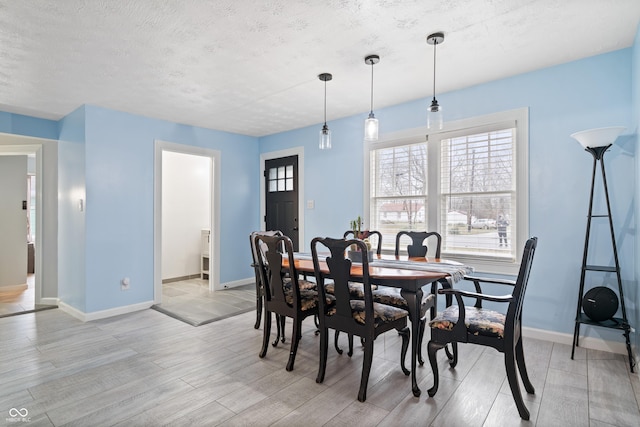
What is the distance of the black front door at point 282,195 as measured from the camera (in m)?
5.38

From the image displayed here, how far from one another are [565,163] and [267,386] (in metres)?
3.16

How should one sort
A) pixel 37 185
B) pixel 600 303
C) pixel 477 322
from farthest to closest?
pixel 37 185 → pixel 600 303 → pixel 477 322

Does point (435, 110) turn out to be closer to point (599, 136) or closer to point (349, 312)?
point (599, 136)

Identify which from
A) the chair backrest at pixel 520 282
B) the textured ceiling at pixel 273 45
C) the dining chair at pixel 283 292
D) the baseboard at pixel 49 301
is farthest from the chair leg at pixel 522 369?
the baseboard at pixel 49 301

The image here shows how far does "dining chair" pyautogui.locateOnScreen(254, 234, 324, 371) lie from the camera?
263 centimetres

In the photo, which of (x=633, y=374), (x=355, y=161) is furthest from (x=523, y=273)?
(x=355, y=161)

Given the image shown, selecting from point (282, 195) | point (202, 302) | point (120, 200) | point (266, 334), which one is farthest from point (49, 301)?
point (266, 334)

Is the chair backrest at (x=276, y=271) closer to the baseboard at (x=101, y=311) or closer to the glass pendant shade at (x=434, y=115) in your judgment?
the glass pendant shade at (x=434, y=115)

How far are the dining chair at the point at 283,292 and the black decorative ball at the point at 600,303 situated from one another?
2.22 metres

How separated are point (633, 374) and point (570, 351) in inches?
17.4

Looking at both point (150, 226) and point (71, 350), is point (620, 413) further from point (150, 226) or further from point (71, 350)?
point (150, 226)

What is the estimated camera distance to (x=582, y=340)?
2.99 meters

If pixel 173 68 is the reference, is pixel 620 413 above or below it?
below

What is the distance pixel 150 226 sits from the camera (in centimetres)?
453
